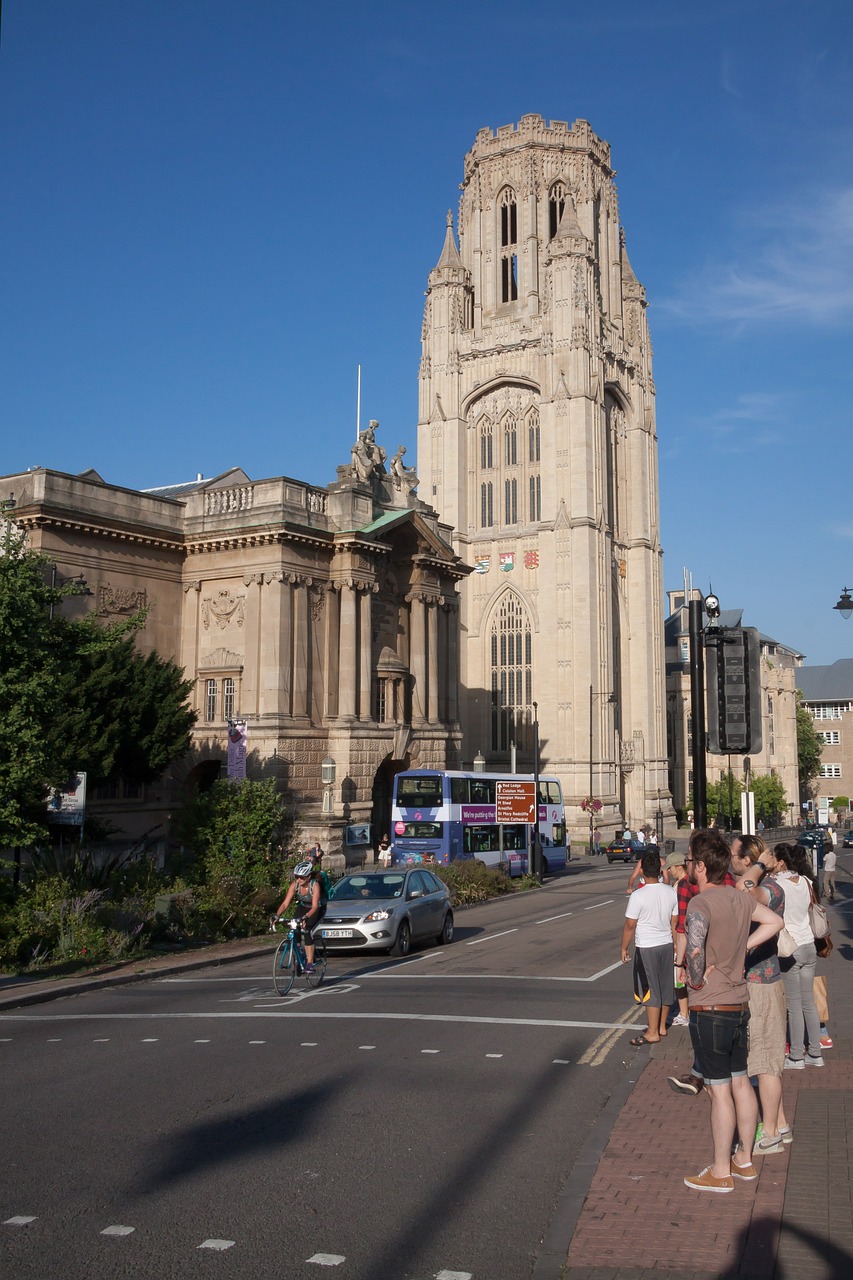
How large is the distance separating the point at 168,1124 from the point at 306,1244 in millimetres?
2785

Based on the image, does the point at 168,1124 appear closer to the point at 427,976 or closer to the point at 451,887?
the point at 427,976

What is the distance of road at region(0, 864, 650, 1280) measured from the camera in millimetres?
6324

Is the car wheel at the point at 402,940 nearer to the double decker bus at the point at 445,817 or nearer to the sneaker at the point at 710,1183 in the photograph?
the sneaker at the point at 710,1183

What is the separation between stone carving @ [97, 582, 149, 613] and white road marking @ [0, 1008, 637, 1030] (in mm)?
23724

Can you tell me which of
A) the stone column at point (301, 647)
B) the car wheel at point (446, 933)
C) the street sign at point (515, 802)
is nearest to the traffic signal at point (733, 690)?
the car wheel at point (446, 933)

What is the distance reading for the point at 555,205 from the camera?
82812 millimetres

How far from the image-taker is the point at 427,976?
17.1 meters

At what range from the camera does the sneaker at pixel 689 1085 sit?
31.4 feet

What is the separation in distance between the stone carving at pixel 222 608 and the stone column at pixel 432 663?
28.2ft

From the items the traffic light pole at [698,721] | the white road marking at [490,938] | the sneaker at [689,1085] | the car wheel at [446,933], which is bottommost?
the white road marking at [490,938]

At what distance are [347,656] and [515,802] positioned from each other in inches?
303

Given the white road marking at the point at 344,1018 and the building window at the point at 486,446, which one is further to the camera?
the building window at the point at 486,446

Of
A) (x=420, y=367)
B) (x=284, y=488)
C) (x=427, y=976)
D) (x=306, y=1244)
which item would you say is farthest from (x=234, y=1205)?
(x=420, y=367)

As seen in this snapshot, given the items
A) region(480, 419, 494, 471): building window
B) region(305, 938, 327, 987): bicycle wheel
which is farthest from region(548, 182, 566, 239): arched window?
region(305, 938, 327, 987): bicycle wheel
